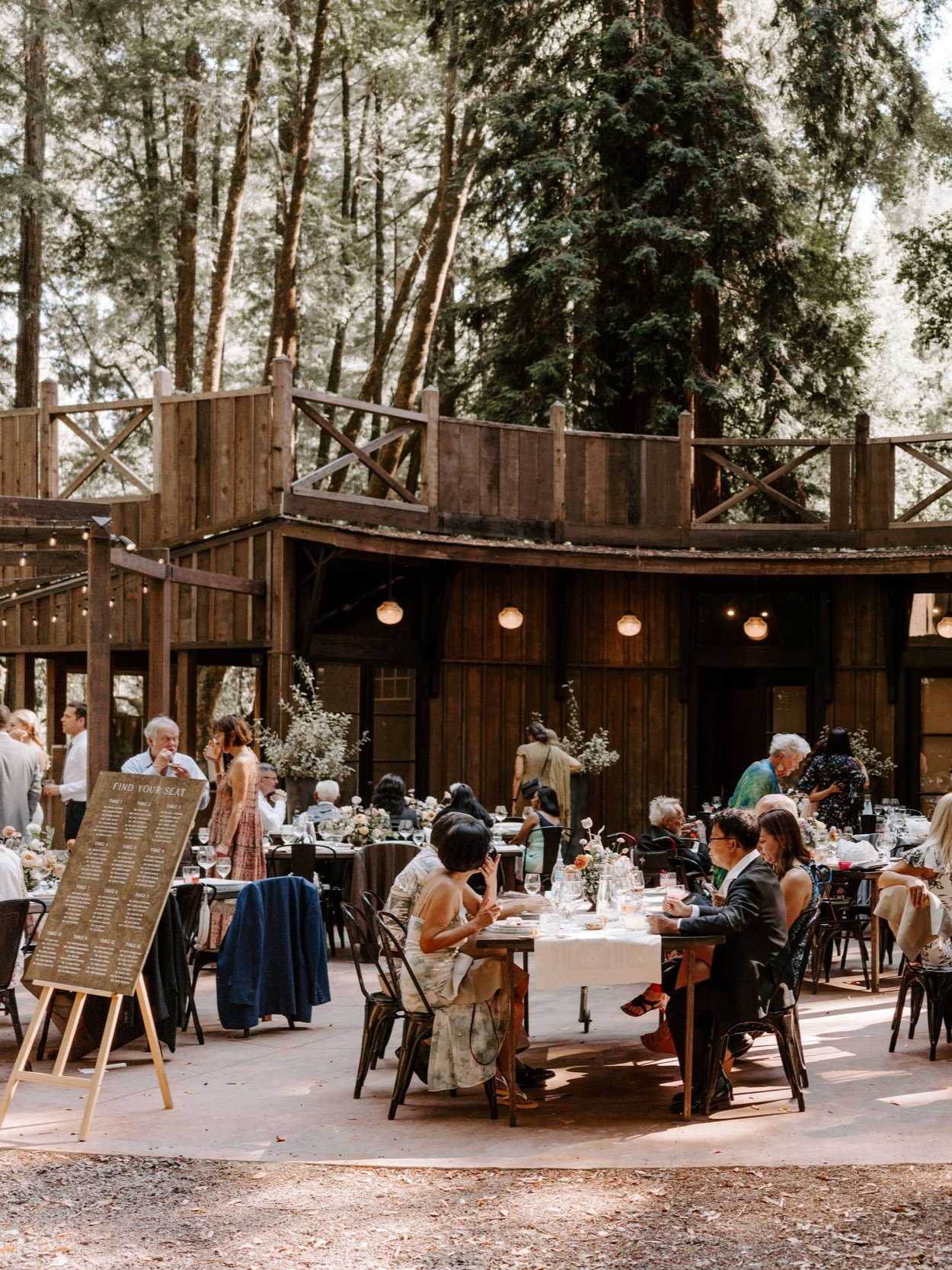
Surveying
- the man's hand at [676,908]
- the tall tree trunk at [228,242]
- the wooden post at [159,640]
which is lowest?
the man's hand at [676,908]

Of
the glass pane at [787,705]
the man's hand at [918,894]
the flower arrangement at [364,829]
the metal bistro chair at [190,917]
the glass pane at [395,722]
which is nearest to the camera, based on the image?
the man's hand at [918,894]

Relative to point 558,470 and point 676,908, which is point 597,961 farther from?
point 558,470

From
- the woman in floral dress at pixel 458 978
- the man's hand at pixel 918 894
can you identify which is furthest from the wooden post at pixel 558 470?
the woman in floral dress at pixel 458 978

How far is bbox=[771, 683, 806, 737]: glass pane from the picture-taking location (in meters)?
14.7

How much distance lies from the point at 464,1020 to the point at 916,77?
47.1 feet

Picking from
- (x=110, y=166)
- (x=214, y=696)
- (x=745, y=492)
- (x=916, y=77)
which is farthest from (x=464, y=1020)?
(x=110, y=166)

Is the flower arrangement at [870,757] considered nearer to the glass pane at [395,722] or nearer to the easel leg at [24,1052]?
the glass pane at [395,722]

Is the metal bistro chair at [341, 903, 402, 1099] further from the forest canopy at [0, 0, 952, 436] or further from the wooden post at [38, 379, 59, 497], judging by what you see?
the forest canopy at [0, 0, 952, 436]

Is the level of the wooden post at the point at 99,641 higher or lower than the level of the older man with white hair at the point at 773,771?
higher

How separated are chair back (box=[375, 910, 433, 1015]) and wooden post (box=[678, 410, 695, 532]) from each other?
8310 mm

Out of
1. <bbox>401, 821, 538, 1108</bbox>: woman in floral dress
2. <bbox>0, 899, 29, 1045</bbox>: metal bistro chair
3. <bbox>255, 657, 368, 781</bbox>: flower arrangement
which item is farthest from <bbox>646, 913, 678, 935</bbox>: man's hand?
<bbox>255, 657, 368, 781</bbox>: flower arrangement

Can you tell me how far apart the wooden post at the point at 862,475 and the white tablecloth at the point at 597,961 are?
9.00 m

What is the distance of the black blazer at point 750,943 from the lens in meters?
5.83

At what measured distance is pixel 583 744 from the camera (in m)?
14.4
